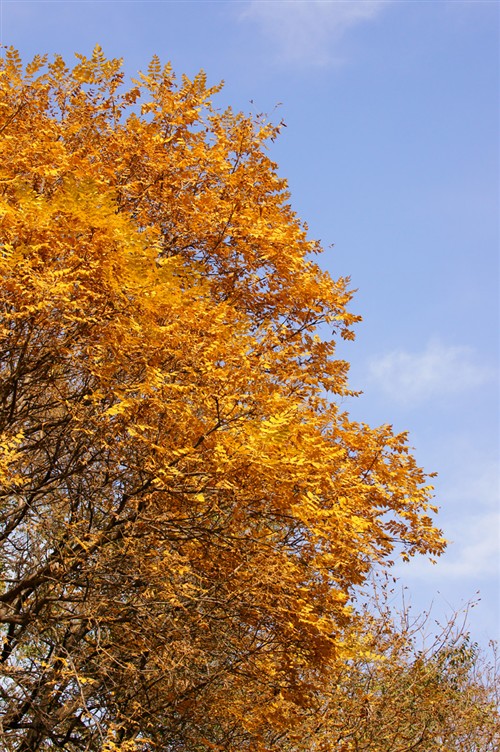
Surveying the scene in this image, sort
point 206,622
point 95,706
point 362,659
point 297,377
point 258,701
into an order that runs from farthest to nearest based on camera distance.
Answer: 1. point 362,659
2. point 297,377
3. point 258,701
4. point 95,706
5. point 206,622

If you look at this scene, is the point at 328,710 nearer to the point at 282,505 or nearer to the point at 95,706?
the point at 95,706

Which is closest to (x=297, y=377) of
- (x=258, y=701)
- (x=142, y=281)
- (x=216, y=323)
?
(x=216, y=323)

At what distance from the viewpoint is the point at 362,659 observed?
10.3 metres

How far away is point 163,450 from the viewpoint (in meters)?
6.02

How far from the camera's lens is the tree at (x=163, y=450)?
628 centimetres

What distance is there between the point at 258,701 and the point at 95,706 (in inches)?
65.3

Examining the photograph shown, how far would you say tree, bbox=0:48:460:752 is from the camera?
6281 millimetres

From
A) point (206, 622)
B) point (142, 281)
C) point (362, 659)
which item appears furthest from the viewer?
point (362, 659)

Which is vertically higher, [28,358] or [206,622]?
[28,358]

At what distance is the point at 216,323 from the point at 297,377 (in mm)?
2212

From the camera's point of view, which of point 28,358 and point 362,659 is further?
point 362,659

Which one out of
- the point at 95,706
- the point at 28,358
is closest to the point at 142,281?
the point at 28,358

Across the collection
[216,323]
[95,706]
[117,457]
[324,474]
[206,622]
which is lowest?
[95,706]

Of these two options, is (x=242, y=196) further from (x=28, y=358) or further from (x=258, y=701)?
(x=258, y=701)
